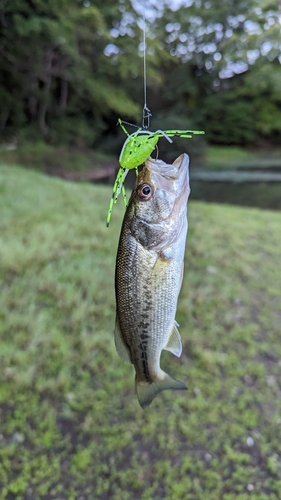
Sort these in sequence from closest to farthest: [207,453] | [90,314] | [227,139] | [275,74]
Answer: [207,453], [90,314], [275,74], [227,139]

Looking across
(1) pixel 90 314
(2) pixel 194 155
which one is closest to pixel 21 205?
(1) pixel 90 314

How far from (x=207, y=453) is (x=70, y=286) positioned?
196 cm

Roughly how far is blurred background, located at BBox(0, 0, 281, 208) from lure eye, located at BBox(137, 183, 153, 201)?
858cm

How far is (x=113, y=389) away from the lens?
3.07 m

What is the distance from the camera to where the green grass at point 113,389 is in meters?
2.55

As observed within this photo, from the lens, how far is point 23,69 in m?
13.2

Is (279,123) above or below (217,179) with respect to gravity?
→ above

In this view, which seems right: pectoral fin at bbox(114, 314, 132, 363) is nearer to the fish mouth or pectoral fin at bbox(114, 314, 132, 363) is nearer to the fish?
the fish

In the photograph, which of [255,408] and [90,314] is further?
[90,314]

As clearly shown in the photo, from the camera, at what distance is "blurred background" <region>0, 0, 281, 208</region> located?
1095 cm

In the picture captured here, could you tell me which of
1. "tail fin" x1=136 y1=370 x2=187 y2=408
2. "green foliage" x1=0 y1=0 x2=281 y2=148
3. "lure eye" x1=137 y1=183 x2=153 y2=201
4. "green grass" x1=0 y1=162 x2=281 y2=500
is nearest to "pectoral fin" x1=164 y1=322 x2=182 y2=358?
"tail fin" x1=136 y1=370 x2=187 y2=408

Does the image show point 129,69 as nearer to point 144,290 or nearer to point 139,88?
point 139,88

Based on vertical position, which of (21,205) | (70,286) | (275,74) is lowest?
(70,286)

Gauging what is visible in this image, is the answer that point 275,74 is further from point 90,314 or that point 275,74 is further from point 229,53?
point 90,314
